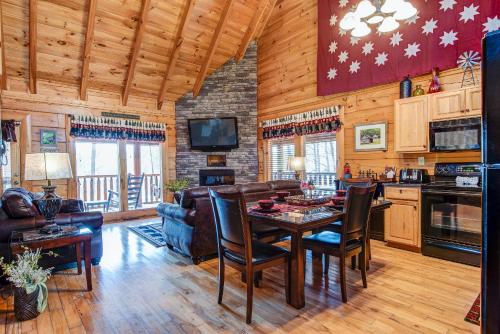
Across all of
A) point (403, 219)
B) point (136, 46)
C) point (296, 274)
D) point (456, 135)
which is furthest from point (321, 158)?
point (136, 46)

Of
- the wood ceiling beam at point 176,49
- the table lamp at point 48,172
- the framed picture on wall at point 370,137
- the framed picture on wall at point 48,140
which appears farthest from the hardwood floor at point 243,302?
the wood ceiling beam at point 176,49

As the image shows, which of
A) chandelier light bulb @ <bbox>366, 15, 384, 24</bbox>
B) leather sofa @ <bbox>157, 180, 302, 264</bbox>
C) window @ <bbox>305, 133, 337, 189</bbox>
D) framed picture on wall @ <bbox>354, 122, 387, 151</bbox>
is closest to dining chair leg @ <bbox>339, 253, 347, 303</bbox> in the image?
leather sofa @ <bbox>157, 180, 302, 264</bbox>

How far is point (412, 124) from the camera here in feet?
13.0

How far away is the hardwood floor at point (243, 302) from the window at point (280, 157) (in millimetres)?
3335

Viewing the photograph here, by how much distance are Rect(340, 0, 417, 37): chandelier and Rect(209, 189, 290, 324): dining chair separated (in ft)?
8.14

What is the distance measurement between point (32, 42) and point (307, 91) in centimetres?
521

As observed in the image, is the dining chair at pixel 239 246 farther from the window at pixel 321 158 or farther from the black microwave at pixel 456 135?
the window at pixel 321 158

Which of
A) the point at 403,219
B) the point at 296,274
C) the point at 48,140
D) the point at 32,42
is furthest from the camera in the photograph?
the point at 48,140

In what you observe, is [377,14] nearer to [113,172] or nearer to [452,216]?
[452,216]

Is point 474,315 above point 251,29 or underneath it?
underneath

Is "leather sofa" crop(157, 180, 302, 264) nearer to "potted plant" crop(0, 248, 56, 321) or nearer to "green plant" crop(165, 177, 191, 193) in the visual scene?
"potted plant" crop(0, 248, 56, 321)

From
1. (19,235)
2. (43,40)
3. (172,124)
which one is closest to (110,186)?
(172,124)

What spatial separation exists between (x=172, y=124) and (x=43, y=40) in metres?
3.11

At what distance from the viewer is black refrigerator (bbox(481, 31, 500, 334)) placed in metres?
0.88
